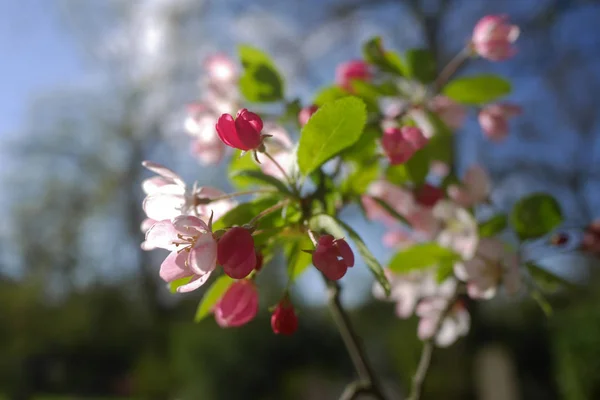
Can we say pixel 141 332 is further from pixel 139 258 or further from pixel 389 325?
pixel 389 325

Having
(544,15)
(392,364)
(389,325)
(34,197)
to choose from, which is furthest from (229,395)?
(34,197)

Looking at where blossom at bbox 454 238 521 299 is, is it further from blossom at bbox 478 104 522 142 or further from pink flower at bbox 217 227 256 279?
pink flower at bbox 217 227 256 279

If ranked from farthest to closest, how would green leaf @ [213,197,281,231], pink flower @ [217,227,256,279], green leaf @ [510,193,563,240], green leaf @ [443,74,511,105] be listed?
green leaf @ [443,74,511,105], green leaf @ [510,193,563,240], green leaf @ [213,197,281,231], pink flower @ [217,227,256,279]

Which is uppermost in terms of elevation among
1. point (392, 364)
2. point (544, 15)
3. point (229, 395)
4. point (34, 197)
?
point (34, 197)

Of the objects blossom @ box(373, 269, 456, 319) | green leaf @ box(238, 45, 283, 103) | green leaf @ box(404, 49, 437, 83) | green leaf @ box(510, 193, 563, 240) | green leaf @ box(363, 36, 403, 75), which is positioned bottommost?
blossom @ box(373, 269, 456, 319)

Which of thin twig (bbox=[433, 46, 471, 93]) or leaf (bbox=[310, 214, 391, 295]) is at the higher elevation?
thin twig (bbox=[433, 46, 471, 93])

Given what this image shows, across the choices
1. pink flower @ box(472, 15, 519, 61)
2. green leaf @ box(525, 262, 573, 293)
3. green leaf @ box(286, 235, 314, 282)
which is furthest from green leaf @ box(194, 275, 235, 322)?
pink flower @ box(472, 15, 519, 61)
